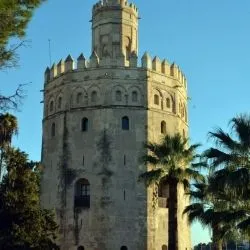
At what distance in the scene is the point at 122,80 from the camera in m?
36.1

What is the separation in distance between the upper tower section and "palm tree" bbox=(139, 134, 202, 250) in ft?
43.3

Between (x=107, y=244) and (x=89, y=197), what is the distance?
297 centimetres

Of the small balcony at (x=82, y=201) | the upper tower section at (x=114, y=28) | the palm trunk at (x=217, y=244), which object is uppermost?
the upper tower section at (x=114, y=28)

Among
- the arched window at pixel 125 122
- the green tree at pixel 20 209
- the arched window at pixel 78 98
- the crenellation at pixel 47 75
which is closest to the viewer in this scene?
the green tree at pixel 20 209

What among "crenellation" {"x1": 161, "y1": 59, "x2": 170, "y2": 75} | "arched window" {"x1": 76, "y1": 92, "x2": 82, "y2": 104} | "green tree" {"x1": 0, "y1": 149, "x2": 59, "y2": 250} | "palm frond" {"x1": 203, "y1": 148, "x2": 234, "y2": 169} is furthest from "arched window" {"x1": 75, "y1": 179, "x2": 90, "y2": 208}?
"palm frond" {"x1": 203, "y1": 148, "x2": 234, "y2": 169}

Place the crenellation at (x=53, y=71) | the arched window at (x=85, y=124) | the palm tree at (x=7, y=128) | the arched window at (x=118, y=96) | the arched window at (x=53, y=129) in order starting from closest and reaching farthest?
1. the palm tree at (x=7, y=128)
2. the arched window at (x=85, y=124)
3. the arched window at (x=118, y=96)
4. the arched window at (x=53, y=129)
5. the crenellation at (x=53, y=71)

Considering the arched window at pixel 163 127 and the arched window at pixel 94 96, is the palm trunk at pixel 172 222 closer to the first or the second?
the arched window at pixel 163 127

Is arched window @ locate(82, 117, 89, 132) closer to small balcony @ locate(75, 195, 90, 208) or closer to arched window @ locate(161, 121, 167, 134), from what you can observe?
small balcony @ locate(75, 195, 90, 208)

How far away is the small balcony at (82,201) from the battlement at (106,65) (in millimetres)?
7971

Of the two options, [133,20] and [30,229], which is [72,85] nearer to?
[133,20]

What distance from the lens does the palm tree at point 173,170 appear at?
79.6 ft

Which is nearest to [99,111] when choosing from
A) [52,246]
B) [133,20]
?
[133,20]

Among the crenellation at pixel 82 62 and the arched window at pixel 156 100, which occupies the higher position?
the crenellation at pixel 82 62

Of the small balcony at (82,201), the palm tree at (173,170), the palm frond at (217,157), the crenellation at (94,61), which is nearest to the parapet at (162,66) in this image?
the crenellation at (94,61)
